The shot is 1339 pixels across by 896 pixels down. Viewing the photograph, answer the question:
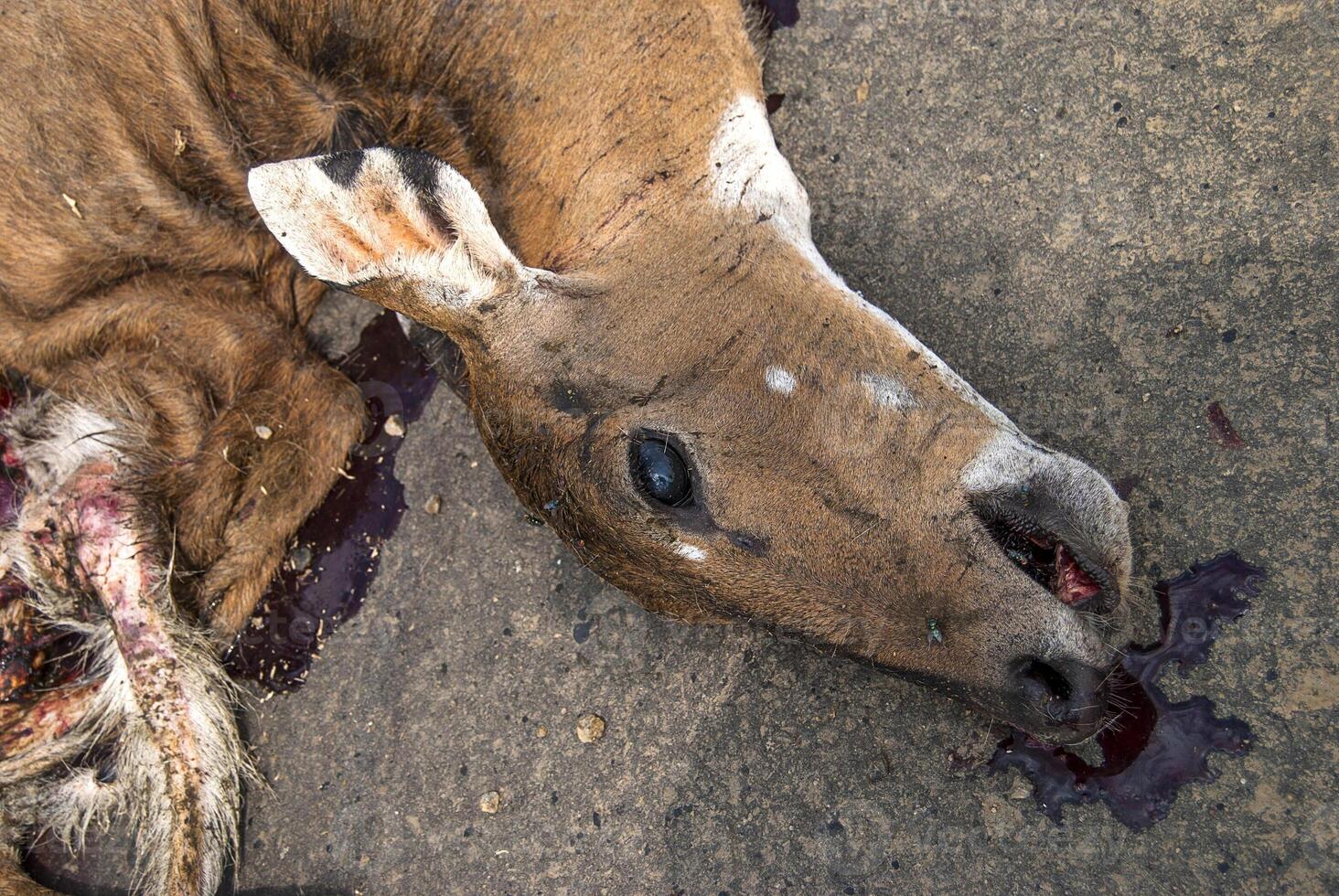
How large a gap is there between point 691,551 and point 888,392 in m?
0.76

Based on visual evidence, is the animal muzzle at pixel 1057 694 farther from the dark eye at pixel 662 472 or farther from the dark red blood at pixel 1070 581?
the dark eye at pixel 662 472

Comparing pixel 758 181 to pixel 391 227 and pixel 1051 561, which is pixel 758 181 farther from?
pixel 1051 561

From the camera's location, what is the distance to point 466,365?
3305 millimetres

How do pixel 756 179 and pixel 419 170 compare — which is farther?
pixel 756 179

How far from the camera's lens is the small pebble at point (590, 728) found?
368cm

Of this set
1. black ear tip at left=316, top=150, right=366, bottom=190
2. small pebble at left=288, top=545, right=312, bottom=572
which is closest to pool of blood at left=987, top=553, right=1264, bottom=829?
black ear tip at left=316, top=150, right=366, bottom=190

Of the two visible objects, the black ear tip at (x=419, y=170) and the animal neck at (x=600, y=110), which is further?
the animal neck at (x=600, y=110)

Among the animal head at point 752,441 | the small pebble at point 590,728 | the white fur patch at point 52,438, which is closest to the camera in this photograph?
the animal head at point 752,441

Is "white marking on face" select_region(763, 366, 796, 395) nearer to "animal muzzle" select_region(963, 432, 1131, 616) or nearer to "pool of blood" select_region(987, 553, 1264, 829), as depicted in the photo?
"animal muzzle" select_region(963, 432, 1131, 616)

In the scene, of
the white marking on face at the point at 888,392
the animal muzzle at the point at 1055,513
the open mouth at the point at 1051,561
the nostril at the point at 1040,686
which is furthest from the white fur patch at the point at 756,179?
Result: the nostril at the point at 1040,686

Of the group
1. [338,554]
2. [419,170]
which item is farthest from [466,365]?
[338,554]

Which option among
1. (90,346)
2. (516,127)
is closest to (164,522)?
(90,346)

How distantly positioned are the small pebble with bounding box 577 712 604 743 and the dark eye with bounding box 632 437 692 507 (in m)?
1.37

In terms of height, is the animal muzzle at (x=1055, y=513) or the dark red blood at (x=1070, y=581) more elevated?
the animal muzzle at (x=1055, y=513)
